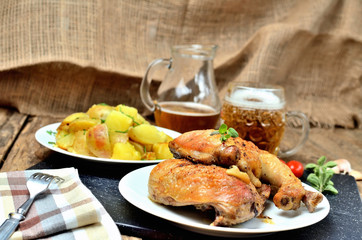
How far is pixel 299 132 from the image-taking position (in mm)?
3795

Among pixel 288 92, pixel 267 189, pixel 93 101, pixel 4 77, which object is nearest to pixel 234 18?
pixel 288 92

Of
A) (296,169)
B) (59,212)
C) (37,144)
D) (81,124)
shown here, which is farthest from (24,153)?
(296,169)

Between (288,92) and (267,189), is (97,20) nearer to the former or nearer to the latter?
(288,92)

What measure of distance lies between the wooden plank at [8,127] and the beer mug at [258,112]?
4.37ft

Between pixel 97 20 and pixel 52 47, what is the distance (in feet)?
1.36

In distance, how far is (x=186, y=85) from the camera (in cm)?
296

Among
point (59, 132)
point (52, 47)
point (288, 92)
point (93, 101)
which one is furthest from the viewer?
point (288, 92)

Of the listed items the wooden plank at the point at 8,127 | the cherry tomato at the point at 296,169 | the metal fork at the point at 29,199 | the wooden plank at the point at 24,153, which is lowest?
the wooden plank at the point at 8,127

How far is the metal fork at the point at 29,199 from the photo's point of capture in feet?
4.55

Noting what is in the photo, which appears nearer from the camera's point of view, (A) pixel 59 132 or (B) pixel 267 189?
(B) pixel 267 189


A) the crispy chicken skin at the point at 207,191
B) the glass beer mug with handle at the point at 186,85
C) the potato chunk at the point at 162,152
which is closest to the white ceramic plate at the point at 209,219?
the crispy chicken skin at the point at 207,191

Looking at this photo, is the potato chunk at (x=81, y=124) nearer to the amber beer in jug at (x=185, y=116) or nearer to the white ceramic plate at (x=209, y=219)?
the white ceramic plate at (x=209, y=219)

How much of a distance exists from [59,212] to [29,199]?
147 mm

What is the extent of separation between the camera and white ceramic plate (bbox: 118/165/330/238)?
145 centimetres
